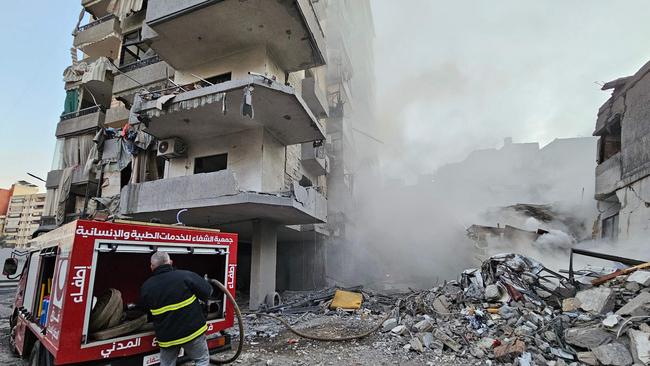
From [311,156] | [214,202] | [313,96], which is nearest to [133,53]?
[313,96]

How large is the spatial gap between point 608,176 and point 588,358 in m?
9.32

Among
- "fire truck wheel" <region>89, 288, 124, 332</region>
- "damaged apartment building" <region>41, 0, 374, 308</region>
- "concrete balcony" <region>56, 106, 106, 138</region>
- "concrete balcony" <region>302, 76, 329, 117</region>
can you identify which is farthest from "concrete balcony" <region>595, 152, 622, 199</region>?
"concrete balcony" <region>56, 106, 106, 138</region>

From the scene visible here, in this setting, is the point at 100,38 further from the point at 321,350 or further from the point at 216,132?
the point at 321,350

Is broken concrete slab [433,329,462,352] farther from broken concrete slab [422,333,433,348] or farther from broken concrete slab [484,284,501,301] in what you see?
broken concrete slab [484,284,501,301]

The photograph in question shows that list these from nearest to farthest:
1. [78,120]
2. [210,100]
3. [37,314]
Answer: [37,314] → [210,100] → [78,120]

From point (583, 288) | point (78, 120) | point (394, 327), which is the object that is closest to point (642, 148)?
point (583, 288)

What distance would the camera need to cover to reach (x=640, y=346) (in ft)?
14.6

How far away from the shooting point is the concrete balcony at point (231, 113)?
29.5ft

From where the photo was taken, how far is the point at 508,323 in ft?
20.2

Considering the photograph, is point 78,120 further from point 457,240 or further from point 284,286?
point 457,240

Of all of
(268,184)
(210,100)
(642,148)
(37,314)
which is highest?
(210,100)

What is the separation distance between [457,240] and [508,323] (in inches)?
533

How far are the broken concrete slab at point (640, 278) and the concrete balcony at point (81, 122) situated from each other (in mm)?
20674

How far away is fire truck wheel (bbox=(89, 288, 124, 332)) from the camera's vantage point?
3477mm
